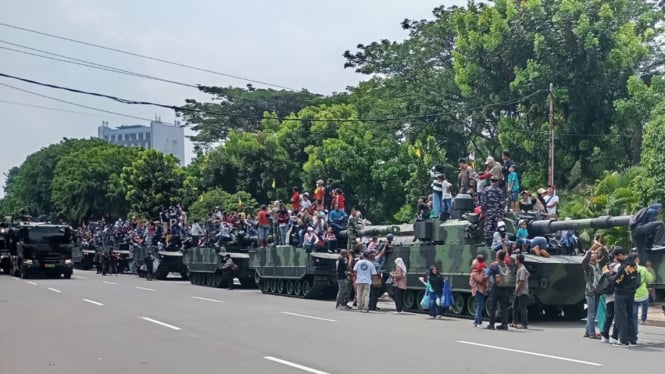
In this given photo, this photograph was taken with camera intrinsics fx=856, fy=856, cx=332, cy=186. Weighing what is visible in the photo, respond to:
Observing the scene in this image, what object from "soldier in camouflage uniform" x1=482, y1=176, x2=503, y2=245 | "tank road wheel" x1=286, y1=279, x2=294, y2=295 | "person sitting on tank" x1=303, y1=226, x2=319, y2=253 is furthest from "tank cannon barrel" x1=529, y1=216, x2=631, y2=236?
"tank road wheel" x1=286, y1=279, x2=294, y2=295

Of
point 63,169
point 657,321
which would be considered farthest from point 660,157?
point 63,169

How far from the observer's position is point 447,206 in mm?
21359

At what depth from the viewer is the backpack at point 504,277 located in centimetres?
1667

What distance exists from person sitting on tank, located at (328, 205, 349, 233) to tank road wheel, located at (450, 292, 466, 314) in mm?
5995

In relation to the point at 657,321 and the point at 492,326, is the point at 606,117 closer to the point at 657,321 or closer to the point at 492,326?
the point at 657,321

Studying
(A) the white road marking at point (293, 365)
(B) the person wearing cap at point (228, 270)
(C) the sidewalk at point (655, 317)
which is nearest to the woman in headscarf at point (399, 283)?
(C) the sidewalk at point (655, 317)

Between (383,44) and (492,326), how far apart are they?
93.8ft

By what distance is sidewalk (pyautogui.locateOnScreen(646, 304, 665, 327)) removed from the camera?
59.9 feet

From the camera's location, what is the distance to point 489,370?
1077 cm

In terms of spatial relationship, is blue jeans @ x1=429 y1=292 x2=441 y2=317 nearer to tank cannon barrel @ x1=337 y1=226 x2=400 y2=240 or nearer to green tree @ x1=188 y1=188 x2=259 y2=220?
tank cannon barrel @ x1=337 y1=226 x2=400 y2=240

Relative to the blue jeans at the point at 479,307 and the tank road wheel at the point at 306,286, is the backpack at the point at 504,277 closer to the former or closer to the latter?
the blue jeans at the point at 479,307

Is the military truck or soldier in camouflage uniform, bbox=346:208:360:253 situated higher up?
soldier in camouflage uniform, bbox=346:208:360:253

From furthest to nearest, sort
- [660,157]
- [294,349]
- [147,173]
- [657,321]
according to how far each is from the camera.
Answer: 1. [147,173]
2. [660,157]
3. [657,321]
4. [294,349]

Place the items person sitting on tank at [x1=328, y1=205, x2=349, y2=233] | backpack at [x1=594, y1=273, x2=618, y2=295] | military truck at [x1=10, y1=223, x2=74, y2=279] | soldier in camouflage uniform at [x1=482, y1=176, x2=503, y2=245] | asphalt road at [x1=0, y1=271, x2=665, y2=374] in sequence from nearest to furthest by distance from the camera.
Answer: asphalt road at [x1=0, y1=271, x2=665, y2=374], backpack at [x1=594, y1=273, x2=618, y2=295], soldier in camouflage uniform at [x1=482, y1=176, x2=503, y2=245], person sitting on tank at [x1=328, y1=205, x2=349, y2=233], military truck at [x1=10, y1=223, x2=74, y2=279]
